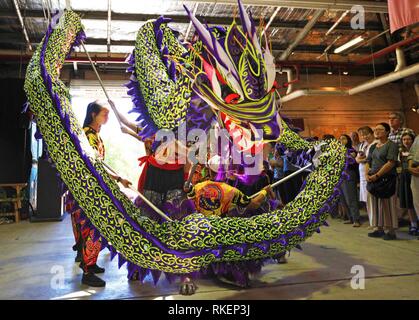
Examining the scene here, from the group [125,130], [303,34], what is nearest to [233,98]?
[125,130]

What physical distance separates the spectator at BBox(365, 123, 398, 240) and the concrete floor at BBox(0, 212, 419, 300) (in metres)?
0.22

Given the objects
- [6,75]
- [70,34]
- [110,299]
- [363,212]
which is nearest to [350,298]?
[110,299]

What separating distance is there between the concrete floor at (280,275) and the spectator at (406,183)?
15.5 inches

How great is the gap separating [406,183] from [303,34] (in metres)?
3.84

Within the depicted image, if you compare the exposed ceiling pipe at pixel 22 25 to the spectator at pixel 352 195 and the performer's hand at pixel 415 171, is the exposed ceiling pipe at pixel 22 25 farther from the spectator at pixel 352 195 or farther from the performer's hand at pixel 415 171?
the performer's hand at pixel 415 171

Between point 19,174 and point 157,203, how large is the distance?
524 centimetres

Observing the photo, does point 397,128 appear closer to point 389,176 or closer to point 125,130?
point 389,176

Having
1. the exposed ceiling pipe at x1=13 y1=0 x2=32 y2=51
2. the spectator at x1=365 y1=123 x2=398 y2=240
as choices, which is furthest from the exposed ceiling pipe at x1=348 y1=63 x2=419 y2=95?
the exposed ceiling pipe at x1=13 y1=0 x2=32 y2=51

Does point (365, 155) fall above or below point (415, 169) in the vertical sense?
above

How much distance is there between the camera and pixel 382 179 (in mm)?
4121

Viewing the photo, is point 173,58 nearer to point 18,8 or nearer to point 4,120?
point 18,8

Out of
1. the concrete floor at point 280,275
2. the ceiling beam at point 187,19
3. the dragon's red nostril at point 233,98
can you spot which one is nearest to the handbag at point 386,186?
the concrete floor at point 280,275

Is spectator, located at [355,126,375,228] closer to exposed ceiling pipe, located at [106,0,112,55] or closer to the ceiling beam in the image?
the ceiling beam

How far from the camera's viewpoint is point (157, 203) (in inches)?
98.5
